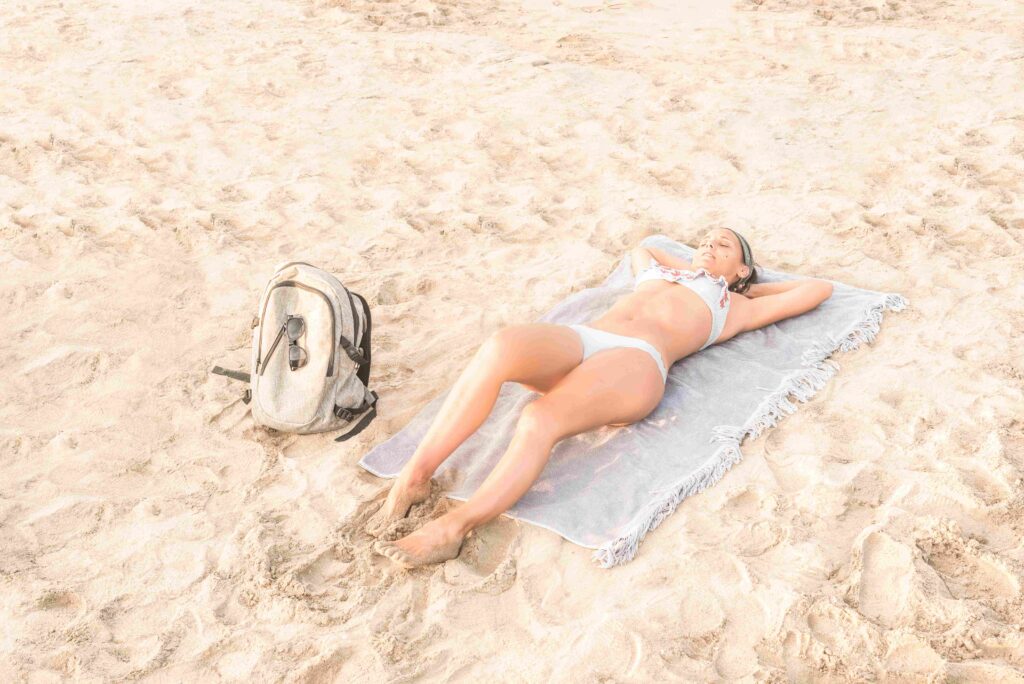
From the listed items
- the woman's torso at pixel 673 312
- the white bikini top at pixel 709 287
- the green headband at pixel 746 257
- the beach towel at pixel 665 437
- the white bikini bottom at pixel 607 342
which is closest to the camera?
the beach towel at pixel 665 437

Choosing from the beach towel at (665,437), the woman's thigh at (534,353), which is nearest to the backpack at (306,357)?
the beach towel at (665,437)

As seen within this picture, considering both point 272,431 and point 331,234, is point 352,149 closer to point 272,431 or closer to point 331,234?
point 331,234

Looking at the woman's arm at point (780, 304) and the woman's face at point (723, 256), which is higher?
the woman's face at point (723, 256)

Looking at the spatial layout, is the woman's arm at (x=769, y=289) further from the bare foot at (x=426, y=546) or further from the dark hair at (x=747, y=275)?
the bare foot at (x=426, y=546)

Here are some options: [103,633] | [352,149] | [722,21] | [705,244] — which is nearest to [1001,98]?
[722,21]

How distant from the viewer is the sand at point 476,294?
2992mm

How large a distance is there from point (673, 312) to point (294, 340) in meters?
1.78

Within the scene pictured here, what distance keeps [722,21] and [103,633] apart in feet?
26.1

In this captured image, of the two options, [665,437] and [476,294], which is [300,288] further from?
[665,437]

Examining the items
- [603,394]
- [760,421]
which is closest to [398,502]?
[603,394]

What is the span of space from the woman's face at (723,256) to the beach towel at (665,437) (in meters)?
0.34

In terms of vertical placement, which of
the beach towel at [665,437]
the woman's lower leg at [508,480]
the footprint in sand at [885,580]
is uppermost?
the woman's lower leg at [508,480]

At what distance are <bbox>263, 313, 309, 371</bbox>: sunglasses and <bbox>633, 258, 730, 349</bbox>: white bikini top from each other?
5.83ft

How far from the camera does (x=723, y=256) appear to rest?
183 inches
